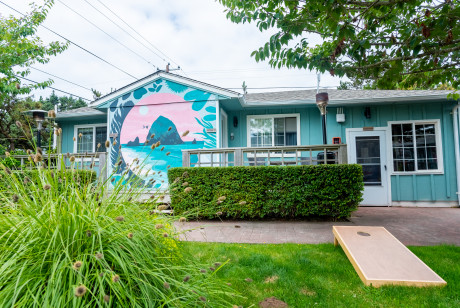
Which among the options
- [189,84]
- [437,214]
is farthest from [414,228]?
[189,84]

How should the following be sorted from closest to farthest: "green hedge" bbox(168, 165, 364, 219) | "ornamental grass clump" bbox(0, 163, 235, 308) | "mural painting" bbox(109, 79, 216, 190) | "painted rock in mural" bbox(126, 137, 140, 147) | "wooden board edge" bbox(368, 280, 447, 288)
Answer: "ornamental grass clump" bbox(0, 163, 235, 308) → "wooden board edge" bbox(368, 280, 447, 288) → "green hedge" bbox(168, 165, 364, 219) → "mural painting" bbox(109, 79, 216, 190) → "painted rock in mural" bbox(126, 137, 140, 147)

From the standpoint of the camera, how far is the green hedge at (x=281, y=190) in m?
5.13

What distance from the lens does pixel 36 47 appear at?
20.7 feet

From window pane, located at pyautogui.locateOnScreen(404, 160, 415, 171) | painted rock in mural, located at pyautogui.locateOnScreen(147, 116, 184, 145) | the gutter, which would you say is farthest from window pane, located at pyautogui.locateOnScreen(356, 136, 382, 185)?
painted rock in mural, located at pyautogui.locateOnScreen(147, 116, 184, 145)

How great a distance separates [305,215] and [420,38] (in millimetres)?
3629

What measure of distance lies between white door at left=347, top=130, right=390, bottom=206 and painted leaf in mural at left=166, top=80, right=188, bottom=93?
18.0 feet

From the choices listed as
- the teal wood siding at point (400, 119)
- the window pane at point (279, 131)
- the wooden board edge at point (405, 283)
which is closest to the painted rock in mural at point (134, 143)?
the teal wood siding at point (400, 119)

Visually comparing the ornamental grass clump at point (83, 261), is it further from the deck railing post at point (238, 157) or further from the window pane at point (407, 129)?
the window pane at point (407, 129)

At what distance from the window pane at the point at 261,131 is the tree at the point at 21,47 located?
6.16 m

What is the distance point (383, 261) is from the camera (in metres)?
2.58

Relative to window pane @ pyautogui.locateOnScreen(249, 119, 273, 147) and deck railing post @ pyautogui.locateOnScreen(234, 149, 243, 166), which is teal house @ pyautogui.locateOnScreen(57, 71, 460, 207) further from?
deck railing post @ pyautogui.locateOnScreen(234, 149, 243, 166)

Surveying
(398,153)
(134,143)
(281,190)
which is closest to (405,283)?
(281,190)

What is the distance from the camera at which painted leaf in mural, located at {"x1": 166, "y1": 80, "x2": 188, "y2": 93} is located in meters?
7.70

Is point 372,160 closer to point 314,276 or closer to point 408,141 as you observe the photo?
point 408,141
